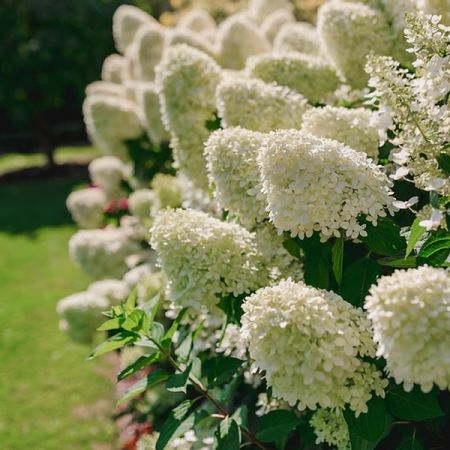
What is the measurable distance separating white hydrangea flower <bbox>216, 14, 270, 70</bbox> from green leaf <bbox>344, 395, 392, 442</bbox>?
9.15 ft

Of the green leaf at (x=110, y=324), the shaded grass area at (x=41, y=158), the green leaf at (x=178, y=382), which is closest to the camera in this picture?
the green leaf at (x=178, y=382)

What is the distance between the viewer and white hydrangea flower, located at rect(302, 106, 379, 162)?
77.3 inches

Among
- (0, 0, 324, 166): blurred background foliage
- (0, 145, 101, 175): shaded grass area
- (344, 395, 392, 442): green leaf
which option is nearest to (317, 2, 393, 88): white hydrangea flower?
(344, 395, 392, 442): green leaf

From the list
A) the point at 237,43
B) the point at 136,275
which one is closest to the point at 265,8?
the point at 237,43

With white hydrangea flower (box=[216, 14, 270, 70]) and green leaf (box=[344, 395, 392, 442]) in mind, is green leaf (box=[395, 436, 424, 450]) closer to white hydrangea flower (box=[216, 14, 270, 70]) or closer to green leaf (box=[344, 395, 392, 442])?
green leaf (box=[344, 395, 392, 442])

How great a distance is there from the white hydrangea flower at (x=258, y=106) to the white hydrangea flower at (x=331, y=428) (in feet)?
2.87

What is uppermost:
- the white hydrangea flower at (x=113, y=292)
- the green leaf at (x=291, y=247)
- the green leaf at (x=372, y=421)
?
the green leaf at (x=291, y=247)

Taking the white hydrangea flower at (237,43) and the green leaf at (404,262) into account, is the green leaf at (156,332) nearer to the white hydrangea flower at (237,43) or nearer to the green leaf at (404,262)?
the green leaf at (404,262)

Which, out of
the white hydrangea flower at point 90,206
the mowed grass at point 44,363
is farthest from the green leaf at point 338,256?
the white hydrangea flower at point 90,206

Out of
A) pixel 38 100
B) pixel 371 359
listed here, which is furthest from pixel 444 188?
pixel 38 100

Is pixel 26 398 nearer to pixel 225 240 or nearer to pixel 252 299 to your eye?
pixel 225 240

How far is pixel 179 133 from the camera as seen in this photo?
2674 mm

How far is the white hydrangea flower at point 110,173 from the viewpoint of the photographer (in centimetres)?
576

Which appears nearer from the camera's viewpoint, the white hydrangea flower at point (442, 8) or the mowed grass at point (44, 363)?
the white hydrangea flower at point (442, 8)
